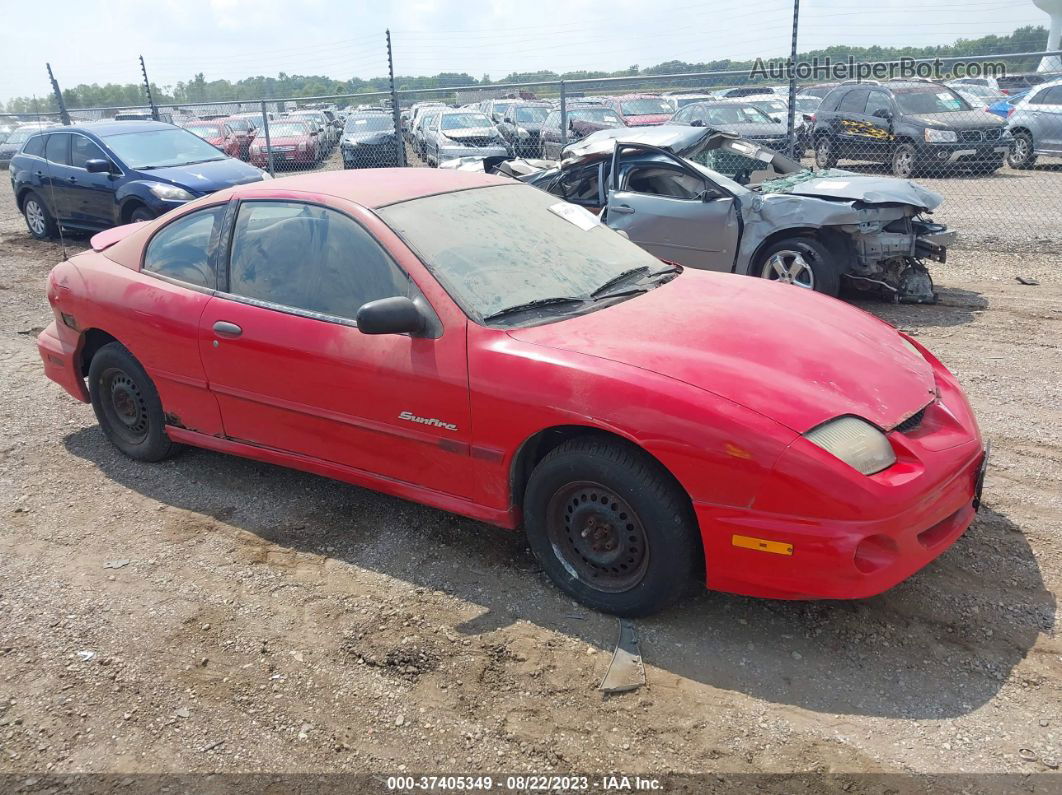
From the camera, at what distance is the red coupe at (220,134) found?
20.2 m

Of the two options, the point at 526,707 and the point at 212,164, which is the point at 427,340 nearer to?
the point at 526,707

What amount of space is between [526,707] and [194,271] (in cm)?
276

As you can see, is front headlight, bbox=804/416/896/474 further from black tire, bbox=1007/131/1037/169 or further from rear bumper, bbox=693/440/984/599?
black tire, bbox=1007/131/1037/169

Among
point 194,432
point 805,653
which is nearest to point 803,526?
point 805,653

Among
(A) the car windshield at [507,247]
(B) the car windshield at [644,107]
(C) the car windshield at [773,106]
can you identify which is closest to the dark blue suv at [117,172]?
(A) the car windshield at [507,247]

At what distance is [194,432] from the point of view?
14.8 feet

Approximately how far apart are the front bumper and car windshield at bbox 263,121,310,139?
58.8ft

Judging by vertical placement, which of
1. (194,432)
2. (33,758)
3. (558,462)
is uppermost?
(558,462)

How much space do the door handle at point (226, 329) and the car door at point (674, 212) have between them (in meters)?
4.38

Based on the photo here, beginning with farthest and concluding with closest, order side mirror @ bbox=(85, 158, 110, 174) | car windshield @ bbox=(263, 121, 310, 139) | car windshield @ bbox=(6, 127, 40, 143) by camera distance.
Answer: car windshield @ bbox=(6, 127, 40, 143)
car windshield @ bbox=(263, 121, 310, 139)
side mirror @ bbox=(85, 158, 110, 174)

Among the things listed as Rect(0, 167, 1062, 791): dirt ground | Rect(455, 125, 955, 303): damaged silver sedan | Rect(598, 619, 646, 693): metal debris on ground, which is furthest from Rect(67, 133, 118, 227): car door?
Rect(598, 619, 646, 693): metal debris on ground

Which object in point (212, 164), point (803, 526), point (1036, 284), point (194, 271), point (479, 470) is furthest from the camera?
point (212, 164)

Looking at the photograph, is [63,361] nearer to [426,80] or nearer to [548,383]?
[548,383]

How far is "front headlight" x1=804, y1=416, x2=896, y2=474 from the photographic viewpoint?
9.42 feet
